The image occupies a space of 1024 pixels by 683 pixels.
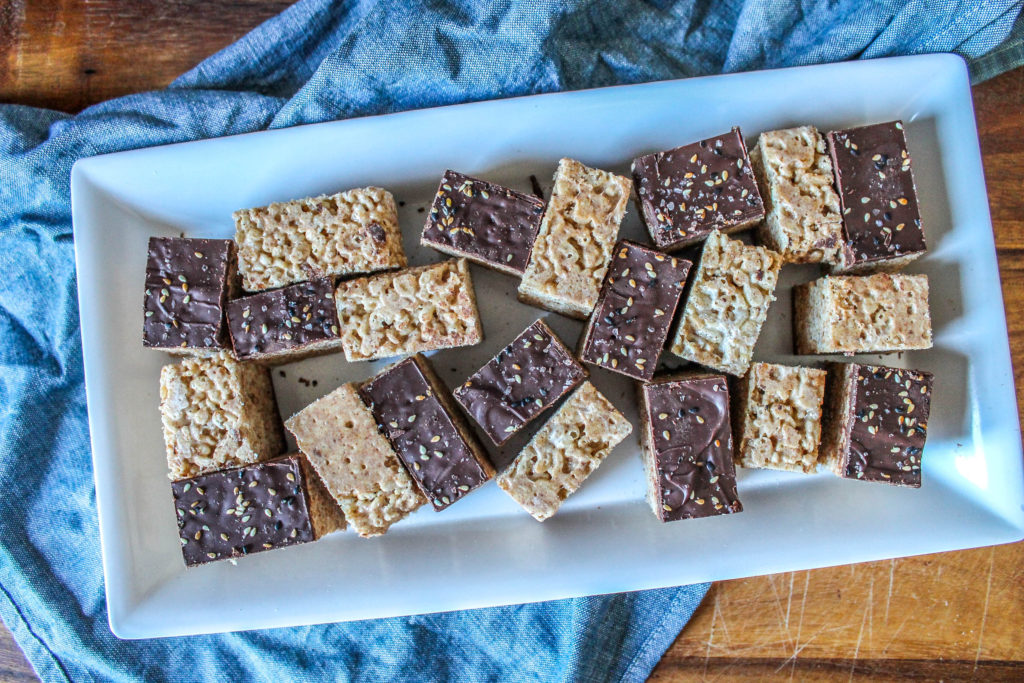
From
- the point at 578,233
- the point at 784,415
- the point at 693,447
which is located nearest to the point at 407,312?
the point at 578,233

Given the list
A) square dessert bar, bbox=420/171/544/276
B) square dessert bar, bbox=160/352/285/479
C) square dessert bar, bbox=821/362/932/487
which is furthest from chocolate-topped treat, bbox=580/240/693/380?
square dessert bar, bbox=160/352/285/479

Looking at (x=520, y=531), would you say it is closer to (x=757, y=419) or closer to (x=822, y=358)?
(x=757, y=419)

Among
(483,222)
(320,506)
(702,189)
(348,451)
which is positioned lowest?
(320,506)

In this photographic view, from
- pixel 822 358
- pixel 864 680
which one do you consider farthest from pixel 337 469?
pixel 864 680

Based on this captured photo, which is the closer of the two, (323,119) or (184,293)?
(184,293)

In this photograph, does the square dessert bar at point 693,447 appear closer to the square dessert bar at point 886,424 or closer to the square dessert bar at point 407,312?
the square dessert bar at point 886,424

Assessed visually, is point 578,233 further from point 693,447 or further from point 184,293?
point 184,293
